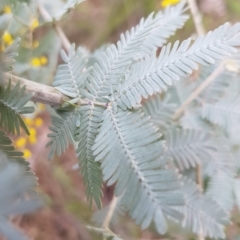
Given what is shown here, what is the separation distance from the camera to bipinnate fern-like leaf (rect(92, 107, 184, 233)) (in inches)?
16.7

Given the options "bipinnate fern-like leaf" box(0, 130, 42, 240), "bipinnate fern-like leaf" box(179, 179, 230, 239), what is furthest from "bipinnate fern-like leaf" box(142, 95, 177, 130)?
"bipinnate fern-like leaf" box(0, 130, 42, 240)

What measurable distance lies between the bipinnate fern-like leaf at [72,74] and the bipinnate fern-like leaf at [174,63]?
0.28 feet

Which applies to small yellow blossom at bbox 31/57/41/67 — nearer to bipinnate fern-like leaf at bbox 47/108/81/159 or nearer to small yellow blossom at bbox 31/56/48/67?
small yellow blossom at bbox 31/56/48/67

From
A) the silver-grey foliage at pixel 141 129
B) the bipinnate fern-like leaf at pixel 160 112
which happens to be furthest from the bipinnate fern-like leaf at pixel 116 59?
the bipinnate fern-like leaf at pixel 160 112

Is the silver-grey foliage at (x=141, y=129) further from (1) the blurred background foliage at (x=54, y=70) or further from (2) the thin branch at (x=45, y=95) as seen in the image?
(1) the blurred background foliage at (x=54, y=70)

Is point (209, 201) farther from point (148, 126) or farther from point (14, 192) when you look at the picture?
point (14, 192)

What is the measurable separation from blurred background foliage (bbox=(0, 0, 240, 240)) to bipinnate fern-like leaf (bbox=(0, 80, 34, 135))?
9.7 inches

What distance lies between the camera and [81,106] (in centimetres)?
55

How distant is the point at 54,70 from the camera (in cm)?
99

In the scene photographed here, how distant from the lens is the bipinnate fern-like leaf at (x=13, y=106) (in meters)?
0.50

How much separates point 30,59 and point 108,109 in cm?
50

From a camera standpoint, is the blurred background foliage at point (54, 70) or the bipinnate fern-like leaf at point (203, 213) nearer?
the bipinnate fern-like leaf at point (203, 213)

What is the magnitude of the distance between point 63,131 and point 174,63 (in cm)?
20

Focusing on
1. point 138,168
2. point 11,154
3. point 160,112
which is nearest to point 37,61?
point 160,112
